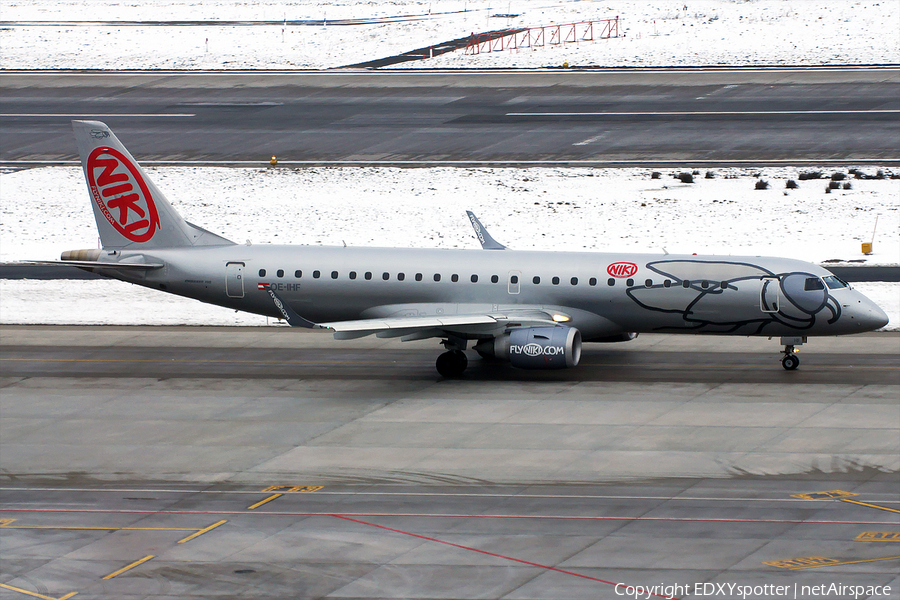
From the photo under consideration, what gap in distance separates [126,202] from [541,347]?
15.2m

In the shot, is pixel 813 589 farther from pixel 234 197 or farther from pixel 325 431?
pixel 234 197

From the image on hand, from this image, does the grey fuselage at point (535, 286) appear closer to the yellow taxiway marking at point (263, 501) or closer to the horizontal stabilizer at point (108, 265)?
the horizontal stabilizer at point (108, 265)

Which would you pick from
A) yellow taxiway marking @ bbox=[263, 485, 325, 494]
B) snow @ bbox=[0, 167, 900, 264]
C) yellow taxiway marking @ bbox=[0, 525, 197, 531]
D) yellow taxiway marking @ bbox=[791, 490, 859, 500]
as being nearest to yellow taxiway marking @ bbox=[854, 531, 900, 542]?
yellow taxiway marking @ bbox=[791, 490, 859, 500]

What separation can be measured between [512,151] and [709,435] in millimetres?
39180

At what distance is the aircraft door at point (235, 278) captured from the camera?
1629 inches

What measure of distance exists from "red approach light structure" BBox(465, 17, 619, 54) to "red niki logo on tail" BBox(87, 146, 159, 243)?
55.2 m

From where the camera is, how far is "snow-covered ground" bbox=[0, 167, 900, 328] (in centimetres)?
5550

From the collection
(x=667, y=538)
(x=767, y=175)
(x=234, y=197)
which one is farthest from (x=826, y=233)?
(x=667, y=538)

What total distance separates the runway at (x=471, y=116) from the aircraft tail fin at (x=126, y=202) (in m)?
26.6

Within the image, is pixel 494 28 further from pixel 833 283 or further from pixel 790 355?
pixel 833 283

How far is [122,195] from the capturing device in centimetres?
4275

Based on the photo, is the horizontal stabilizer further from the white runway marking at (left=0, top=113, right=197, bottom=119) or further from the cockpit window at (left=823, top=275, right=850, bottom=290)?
→ the white runway marking at (left=0, top=113, right=197, bottom=119)

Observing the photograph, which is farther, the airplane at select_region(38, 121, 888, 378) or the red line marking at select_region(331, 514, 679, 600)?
the airplane at select_region(38, 121, 888, 378)

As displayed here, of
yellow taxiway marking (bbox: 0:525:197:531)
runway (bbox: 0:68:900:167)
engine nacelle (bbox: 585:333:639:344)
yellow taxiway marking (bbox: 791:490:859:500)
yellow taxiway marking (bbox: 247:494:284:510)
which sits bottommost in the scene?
yellow taxiway marking (bbox: 0:525:197:531)
